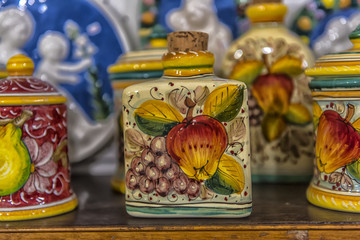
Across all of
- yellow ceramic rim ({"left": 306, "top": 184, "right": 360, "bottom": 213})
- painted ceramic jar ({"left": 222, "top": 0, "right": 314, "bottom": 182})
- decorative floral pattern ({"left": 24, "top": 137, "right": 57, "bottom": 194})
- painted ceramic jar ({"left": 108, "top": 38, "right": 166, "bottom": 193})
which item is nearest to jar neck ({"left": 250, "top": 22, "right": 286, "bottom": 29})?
painted ceramic jar ({"left": 222, "top": 0, "right": 314, "bottom": 182})

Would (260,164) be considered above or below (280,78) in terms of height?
below

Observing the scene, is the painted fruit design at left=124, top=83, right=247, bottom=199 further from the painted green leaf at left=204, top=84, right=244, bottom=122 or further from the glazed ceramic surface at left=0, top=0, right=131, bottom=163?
the glazed ceramic surface at left=0, top=0, right=131, bottom=163

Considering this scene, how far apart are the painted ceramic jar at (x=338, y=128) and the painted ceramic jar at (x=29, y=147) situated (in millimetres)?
323

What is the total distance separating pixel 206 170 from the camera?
0.54 metres

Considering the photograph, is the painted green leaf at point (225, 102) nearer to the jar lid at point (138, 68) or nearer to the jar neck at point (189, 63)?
the jar neck at point (189, 63)

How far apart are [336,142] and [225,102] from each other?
0.15 metres

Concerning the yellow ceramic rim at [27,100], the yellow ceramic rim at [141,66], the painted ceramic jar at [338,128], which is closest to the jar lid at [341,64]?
the painted ceramic jar at [338,128]

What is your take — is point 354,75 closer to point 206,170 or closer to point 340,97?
point 340,97

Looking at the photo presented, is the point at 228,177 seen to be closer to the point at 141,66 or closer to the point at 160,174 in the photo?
the point at 160,174

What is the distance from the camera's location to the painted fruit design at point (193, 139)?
53cm

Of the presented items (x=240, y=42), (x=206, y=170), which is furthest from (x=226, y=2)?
(x=206, y=170)

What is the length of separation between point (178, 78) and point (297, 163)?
280 millimetres

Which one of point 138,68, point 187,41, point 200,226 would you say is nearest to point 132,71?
point 138,68

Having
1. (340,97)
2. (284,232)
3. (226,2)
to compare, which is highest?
(226,2)
